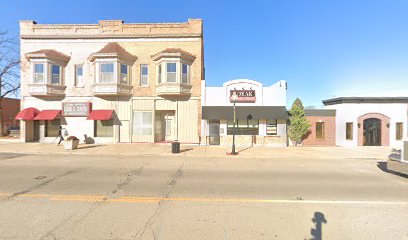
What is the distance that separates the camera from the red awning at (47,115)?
17.8 metres

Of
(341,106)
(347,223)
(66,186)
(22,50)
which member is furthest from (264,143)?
(22,50)

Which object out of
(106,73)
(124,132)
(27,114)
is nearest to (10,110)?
(27,114)

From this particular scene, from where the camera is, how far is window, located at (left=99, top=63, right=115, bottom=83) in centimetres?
1770

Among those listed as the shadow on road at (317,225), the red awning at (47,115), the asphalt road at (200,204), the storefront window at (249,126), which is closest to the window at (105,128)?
the red awning at (47,115)

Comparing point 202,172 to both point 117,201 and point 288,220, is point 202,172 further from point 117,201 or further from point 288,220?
point 288,220

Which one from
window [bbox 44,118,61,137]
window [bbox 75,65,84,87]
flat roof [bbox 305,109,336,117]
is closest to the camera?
flat roof [bbox 305,109,336,117]

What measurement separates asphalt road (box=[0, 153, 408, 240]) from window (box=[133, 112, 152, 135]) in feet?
32.2

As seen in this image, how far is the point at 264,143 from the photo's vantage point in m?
17.8

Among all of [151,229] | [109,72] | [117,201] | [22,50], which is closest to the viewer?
[151,229]

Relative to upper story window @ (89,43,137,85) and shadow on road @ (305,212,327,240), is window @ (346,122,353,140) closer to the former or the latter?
shadow on road @ (305,212,327,240)

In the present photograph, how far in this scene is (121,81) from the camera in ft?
59.2

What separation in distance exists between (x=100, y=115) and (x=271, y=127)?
15.4m

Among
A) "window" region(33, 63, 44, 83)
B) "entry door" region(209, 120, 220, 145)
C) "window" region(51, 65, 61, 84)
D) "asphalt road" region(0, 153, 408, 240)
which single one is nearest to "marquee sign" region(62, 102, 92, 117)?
"window" region(51, 65, 61, 84)

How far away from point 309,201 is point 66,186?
25.0 feet
